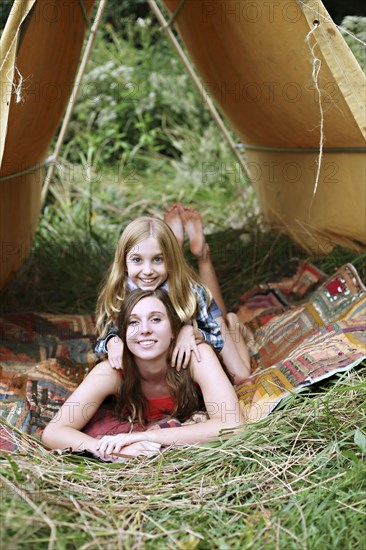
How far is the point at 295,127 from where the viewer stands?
12.5 ft

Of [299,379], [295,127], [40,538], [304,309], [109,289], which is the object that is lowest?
[40,538]

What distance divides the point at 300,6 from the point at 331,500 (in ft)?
5.25

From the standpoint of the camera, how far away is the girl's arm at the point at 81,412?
2.43m

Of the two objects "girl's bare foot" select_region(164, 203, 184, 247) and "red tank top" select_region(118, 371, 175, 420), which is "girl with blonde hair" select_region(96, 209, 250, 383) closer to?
"red tank top" select_region(118, 371, 175, 420)

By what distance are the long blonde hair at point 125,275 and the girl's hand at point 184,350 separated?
0.12 m

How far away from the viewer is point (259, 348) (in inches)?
131

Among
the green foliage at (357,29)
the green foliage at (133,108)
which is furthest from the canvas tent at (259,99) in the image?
the green foliage at (133,108)

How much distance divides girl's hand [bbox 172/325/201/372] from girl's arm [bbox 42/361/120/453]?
0.22m

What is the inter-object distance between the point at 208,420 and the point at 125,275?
740 mm

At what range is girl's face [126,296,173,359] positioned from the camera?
2.63 metres

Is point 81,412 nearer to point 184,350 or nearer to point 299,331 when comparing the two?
point 184,350

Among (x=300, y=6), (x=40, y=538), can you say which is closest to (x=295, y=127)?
(x=300, y=6)

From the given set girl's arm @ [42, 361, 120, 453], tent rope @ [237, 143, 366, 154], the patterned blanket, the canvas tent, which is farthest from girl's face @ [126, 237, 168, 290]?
tent rope @ [237, 143, 366, 154]

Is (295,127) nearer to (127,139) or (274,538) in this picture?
(274,538)
